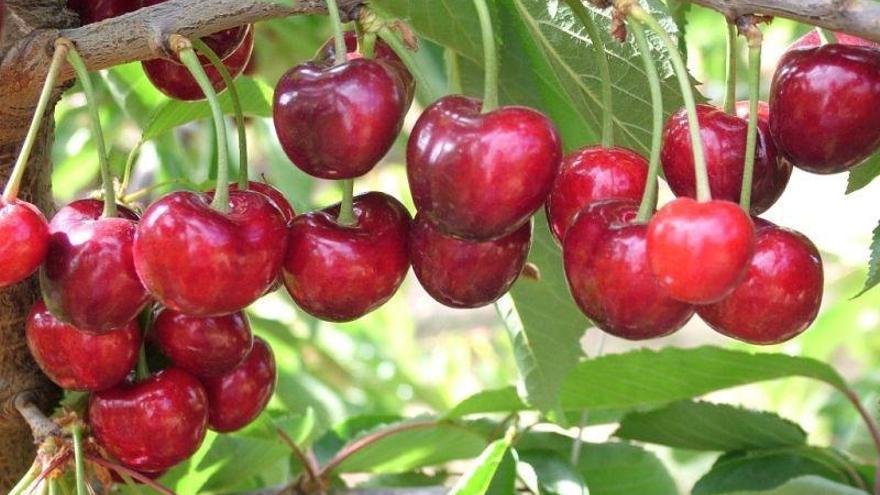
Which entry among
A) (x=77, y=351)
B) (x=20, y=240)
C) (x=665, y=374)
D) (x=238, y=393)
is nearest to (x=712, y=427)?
(x=665, y=374)

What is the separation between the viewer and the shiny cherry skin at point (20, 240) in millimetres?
1126

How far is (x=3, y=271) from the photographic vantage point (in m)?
1.13

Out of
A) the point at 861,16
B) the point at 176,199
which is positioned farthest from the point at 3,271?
the point at 861,16

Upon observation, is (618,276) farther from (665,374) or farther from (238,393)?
(665,374)

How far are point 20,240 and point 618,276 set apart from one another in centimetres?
54

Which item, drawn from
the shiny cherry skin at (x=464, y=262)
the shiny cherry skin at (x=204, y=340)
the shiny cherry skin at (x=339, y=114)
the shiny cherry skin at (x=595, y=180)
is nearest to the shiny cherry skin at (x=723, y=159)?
the shiny cherry skin at (x=595, y=180)

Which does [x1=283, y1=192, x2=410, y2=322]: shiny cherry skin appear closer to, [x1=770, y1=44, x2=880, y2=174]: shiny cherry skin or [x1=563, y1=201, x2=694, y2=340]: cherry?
[x1=563, y1=201, x2=694, y2=340]: cherry

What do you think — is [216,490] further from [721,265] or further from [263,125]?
[263,125]

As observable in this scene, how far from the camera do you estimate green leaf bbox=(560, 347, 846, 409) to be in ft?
5.60

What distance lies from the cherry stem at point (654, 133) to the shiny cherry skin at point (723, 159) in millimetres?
77

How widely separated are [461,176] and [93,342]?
1.59 ft

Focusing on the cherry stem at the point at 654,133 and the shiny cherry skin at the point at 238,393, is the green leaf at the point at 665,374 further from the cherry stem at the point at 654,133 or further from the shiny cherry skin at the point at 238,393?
the cherry stem at the point at 654,133

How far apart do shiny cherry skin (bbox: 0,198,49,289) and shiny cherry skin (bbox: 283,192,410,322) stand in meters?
0.23

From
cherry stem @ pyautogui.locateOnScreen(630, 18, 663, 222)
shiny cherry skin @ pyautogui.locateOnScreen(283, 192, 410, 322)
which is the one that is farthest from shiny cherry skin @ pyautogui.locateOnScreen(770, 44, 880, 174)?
shiny cherry skin @ pyautogui.locateOnScreen(283, 192, 410, 322)
